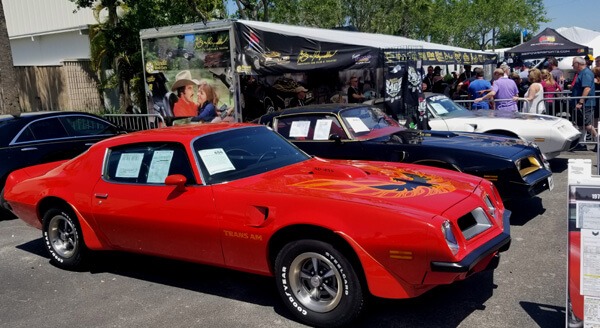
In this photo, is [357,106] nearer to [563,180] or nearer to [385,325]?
[563,180]

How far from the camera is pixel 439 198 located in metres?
4.12

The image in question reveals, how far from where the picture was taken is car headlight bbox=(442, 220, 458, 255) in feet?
12.0

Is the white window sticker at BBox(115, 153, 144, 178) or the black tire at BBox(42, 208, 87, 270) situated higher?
the white window sticker at BBox(115, 153, 144, 178)

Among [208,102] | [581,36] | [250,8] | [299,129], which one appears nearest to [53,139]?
[299,129]

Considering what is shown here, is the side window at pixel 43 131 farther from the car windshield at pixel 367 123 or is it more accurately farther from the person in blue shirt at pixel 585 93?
the person in blue shirt at pixel 585 93

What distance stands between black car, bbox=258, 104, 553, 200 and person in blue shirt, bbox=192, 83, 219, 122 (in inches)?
185

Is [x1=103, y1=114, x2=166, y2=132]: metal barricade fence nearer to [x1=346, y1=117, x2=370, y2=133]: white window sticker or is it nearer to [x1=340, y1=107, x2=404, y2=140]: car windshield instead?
[x1=340, y1=107, x2=404, y2=140]: car windshield

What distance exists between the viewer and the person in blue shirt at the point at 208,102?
12.6 metres

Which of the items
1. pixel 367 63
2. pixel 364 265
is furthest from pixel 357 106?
pixel 364 265

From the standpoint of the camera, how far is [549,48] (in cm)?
2086

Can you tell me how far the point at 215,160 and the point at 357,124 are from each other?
3.13 metres

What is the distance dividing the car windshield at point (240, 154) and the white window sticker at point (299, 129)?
2.16 meters

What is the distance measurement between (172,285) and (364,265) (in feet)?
7.42

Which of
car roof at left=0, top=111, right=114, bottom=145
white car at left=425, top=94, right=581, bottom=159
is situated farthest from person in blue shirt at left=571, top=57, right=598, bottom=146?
car roof at left=0, top=111, right=114, bottom=145
